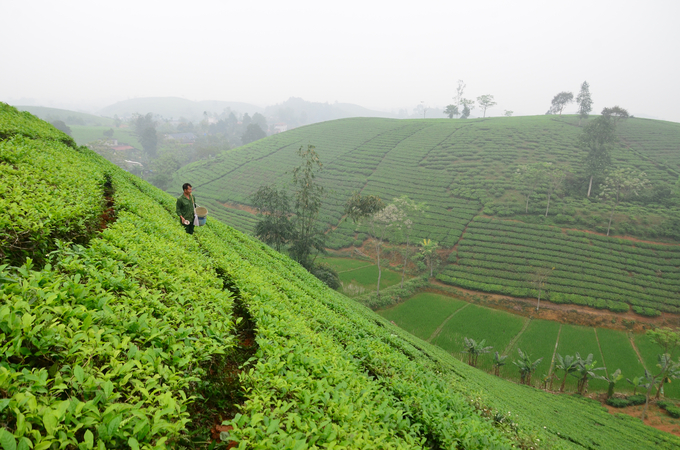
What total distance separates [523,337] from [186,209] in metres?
25.2

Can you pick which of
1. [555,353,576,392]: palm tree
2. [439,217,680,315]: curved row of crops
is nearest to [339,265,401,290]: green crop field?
[439,217,680,315]: curved row of crops

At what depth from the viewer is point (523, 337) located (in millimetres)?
22609

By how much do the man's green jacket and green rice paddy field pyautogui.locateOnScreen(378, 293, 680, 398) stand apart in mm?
19360

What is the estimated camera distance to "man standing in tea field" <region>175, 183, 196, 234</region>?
7953 millimetres

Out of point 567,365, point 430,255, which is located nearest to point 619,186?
point 430,255

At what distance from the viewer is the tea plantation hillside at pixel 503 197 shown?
2869 cm

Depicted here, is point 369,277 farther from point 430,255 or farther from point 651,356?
point 651,356

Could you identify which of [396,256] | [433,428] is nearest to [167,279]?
[433,428]

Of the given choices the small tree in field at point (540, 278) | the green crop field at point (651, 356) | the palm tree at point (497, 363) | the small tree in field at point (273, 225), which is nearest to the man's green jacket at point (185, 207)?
the small tree in field at point (273, 225)

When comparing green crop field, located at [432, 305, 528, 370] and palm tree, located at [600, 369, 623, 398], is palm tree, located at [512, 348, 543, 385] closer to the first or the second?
green crop field, located at [432, 305, 528, 370]

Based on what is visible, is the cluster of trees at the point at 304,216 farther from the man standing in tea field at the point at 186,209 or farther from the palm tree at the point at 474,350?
the man standing in tea field at the point at 186,209

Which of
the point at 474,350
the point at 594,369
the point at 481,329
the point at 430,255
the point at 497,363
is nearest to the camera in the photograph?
the point at 594,369

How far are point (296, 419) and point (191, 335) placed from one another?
1620mm

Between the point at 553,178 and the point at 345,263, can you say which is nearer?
the point at 345,263
